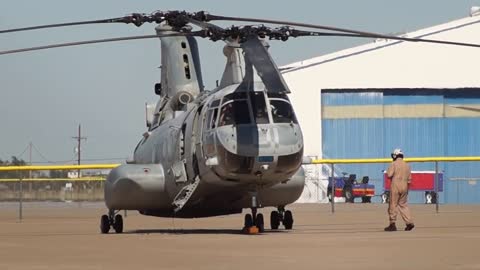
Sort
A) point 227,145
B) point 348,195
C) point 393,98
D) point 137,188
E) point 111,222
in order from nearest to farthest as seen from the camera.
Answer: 1. point 227,145
2. point 137,188
3. point 111,222
4. point 348,195
5. point 393,98

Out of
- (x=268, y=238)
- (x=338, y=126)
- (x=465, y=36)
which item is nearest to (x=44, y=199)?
(x=338, y=126)

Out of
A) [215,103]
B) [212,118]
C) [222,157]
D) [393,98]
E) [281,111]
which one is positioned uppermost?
[393,98]

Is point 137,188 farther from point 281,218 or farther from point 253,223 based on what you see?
point 253,223

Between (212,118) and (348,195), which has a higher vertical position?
(212,118)

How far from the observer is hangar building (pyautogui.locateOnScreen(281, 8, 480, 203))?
64.5 m

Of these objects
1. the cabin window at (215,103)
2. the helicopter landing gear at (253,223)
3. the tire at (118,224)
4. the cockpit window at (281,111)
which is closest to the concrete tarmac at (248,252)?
the helicopter landing gear at (253,223)

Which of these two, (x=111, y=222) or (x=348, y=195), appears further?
(x=348, y=195)

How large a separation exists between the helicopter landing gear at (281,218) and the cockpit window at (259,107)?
10.8 ft

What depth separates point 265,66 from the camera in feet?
62.2

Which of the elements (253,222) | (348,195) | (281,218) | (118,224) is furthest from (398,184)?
(348,195)

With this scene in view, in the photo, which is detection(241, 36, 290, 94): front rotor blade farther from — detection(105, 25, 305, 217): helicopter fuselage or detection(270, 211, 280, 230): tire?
detection(270, 211, 280, 230): tire

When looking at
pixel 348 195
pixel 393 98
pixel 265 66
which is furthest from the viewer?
pixel 393 98

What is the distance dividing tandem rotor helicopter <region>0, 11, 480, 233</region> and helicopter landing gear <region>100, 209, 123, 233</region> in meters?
0.02

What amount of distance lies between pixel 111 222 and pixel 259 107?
4.69 m
